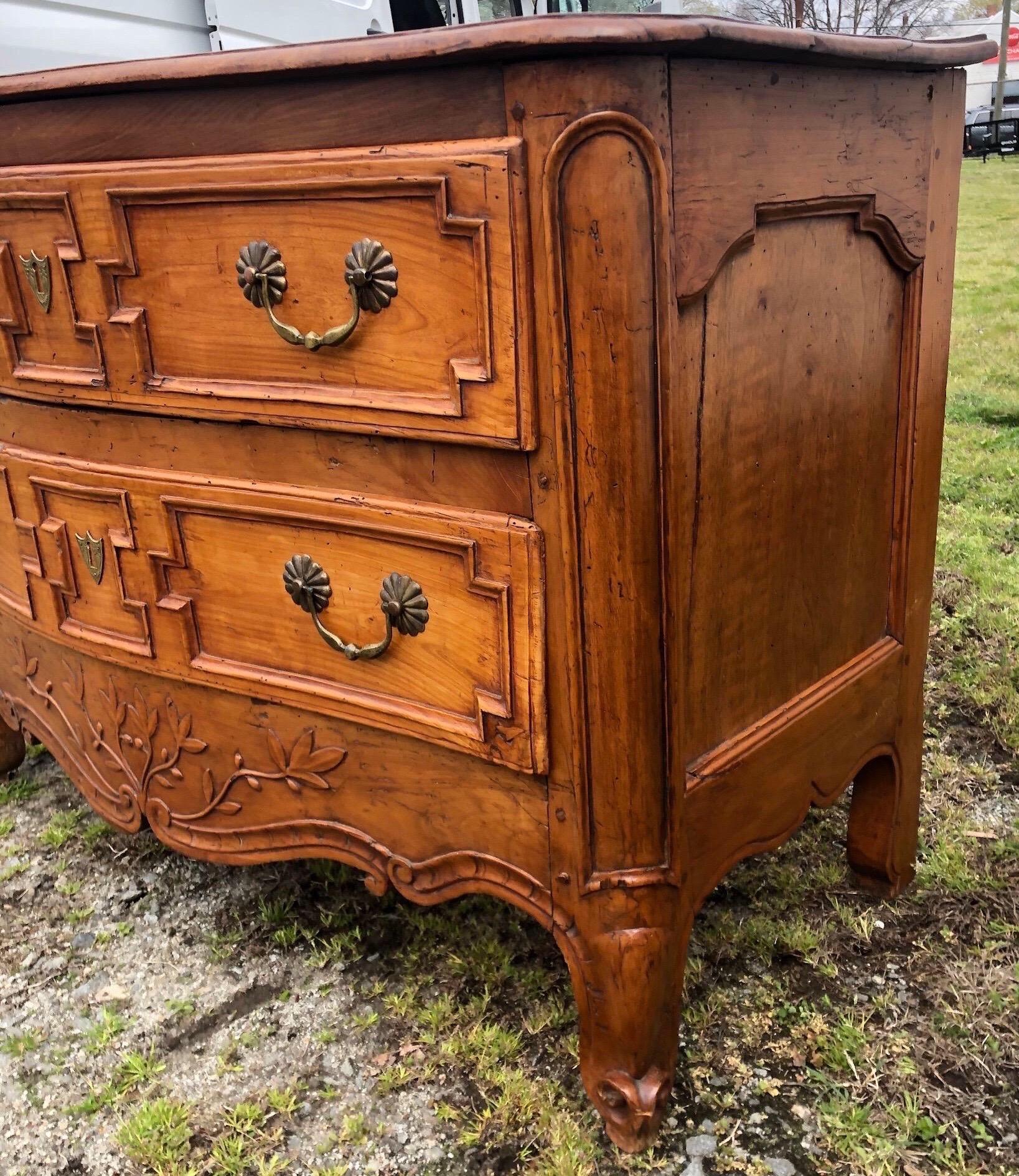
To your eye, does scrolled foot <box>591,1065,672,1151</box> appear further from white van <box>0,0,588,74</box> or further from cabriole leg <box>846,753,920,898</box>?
white van <box>0,0,588,74</box>

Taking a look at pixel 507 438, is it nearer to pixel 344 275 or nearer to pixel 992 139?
pixel 344 275

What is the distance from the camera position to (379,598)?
1347mm

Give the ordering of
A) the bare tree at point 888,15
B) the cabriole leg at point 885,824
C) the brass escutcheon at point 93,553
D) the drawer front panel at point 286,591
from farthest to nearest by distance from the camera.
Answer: the bare tree at point 888,15 → the cabriole leg at point 885,824 → the brass escutcheon at point 93,553 → the drawer front panel at point 286,591

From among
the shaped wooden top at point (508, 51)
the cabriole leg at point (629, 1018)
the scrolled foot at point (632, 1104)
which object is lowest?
the scrolled foot at point (632, 1104)

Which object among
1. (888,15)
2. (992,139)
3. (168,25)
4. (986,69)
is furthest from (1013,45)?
(168,25)

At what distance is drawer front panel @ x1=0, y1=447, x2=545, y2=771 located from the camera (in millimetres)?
1239

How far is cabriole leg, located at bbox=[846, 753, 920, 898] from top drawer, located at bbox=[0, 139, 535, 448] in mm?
1015

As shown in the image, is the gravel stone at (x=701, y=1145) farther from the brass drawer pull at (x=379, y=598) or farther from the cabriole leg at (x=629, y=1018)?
the brass drawer pull at (x=379, y=598)

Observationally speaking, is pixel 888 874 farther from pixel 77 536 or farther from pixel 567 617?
pixel 77 536

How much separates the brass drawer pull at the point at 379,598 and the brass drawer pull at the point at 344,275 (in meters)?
0.29

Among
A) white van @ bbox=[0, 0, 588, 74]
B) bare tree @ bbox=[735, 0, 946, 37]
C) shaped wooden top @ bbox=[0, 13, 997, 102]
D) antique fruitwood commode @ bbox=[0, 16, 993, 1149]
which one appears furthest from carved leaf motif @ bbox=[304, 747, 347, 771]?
bare tree @ bbox=[735, 0, 946, 37]

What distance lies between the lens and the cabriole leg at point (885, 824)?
1.78 meters

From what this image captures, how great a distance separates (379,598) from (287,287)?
393 mm

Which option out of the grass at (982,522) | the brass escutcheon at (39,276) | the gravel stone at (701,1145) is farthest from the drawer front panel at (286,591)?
the grass at (982,522)
